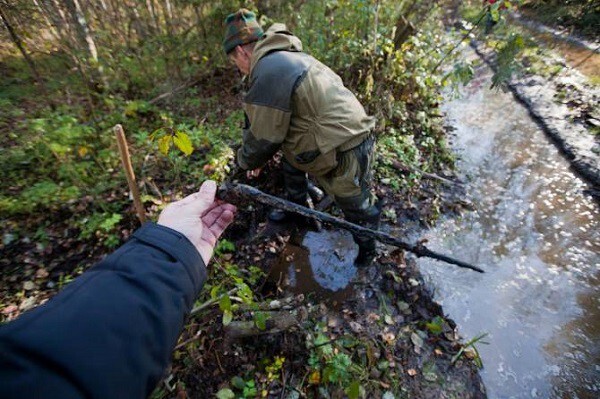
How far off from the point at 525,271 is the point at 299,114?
367 cm

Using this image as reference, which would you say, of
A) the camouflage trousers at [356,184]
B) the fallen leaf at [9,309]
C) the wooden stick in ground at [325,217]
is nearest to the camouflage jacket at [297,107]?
the camouflage trousers at [356,184]

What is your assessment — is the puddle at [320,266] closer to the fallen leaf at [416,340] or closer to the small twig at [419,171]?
the fallen leaf at [416,340]

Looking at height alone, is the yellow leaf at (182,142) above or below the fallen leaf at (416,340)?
above

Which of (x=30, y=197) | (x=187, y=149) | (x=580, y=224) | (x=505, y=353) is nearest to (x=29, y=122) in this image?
(x=30, y=197)

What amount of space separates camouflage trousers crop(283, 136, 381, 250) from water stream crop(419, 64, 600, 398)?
1166 millimetres

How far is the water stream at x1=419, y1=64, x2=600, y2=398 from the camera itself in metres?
3.07

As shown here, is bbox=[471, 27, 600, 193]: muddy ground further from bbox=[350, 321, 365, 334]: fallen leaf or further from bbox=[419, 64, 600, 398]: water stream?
bbox=[350, 321, 365, 334]: fallen leaf

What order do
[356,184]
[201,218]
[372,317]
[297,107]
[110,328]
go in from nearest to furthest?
Answer: [110,328], [201,218], [297,107], [356,184], [372,317]

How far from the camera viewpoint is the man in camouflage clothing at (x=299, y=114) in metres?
2.59

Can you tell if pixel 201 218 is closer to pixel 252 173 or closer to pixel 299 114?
pixel 299 114

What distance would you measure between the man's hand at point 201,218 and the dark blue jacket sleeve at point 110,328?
39cm

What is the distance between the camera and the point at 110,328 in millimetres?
1043

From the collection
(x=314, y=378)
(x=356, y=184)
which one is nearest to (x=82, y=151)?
(x=356, y=184)


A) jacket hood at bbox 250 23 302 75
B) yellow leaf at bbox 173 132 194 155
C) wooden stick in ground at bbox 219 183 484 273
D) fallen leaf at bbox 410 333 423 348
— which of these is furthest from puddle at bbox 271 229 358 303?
jacket hood at bbox 250 23 302 75
